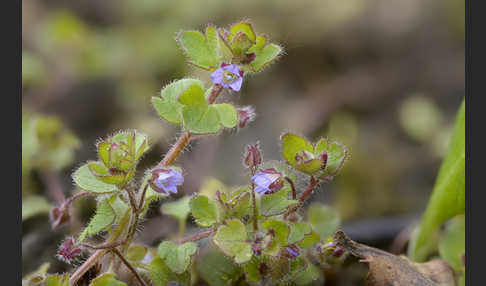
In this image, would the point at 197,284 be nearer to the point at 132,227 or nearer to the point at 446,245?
the point at 132,227

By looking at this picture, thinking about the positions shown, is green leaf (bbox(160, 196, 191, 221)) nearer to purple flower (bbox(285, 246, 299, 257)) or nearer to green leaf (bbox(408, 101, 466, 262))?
purple flower (bbox(285, 246, 299, 257))

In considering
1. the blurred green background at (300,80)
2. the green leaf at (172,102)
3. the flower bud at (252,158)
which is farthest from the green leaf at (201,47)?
the blurred green background at (300,80)

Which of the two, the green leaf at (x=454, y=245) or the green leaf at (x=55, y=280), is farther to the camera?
the green leaf at (x=454, y=245)

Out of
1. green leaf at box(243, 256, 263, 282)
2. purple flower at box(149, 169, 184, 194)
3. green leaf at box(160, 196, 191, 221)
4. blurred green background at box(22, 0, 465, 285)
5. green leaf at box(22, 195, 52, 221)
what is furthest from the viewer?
blurred green background at box(22, 0, 465, 285)

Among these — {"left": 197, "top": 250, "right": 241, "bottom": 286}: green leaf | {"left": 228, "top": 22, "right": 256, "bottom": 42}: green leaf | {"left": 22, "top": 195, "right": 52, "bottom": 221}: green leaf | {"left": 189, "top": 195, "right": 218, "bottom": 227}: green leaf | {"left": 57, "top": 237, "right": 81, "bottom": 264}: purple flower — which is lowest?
{"left": 197, "top": 250, "right": 241, "bottom": 286}: green leaf

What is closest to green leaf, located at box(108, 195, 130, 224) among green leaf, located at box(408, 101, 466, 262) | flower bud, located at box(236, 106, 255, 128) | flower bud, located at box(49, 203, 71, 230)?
flower bud, located at box(49, 203, 71, 230)

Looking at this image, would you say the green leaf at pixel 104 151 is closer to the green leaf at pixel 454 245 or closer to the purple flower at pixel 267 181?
the purple flower at pixel 267 181
